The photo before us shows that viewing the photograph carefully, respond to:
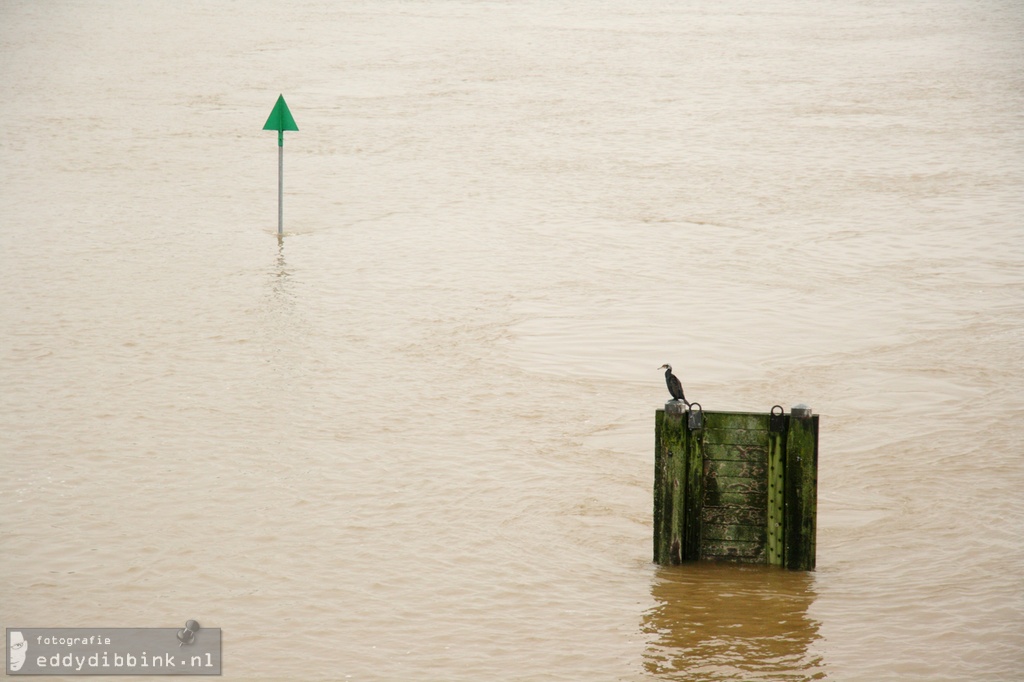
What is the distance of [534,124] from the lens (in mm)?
24219

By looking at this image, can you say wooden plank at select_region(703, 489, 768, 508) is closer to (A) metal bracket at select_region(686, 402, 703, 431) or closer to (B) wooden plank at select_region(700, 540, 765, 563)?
(B) wooden plank at select_region(700, 540, 765, 563)

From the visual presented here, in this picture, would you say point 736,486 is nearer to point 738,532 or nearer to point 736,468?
point 736,468

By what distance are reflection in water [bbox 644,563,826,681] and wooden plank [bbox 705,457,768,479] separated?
21.9 inches

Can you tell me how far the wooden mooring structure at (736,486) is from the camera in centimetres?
693

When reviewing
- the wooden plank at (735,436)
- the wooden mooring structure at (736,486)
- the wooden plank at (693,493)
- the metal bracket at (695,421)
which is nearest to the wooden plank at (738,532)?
the wooden mooring structure at (736,486)

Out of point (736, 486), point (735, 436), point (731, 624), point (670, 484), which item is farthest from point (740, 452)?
point (731, 624)

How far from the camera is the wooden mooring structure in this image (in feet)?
22.7

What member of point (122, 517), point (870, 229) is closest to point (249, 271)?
point (122, 517)

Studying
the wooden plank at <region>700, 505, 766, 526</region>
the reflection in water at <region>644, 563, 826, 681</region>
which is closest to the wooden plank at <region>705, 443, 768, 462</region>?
the wooden plank at <region>700, 505, 766, 526</region>

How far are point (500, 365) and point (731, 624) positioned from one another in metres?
4.95

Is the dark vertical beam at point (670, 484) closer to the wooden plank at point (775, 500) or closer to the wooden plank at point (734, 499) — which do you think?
the wooden plank at point (734, 499)

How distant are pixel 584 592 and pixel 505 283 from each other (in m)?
7.30

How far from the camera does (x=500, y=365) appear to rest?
11.2 m

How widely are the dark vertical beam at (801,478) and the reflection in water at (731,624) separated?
0.25 meters
